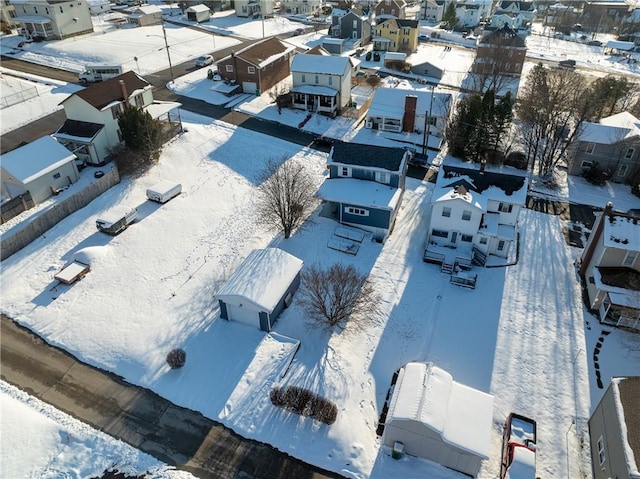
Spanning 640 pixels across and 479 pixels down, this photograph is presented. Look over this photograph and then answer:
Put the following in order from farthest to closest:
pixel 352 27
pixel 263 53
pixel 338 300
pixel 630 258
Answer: pixel 352 27 → pixel 263 53 → pixel 630 258 → pixel 338 300

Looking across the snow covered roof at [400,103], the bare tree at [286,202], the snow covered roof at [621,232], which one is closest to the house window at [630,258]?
the snow covered roof at [621,232]

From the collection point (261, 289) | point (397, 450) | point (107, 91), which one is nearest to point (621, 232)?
point (397, 450)

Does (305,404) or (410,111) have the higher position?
(410,111)

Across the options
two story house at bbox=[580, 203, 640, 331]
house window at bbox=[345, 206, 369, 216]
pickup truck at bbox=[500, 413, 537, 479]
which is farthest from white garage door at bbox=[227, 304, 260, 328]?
two story house at bbox=[580, 203, 640, 331]

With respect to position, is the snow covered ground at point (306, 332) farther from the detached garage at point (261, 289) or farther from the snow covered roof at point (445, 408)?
the snow covered roof at point (445, 408)

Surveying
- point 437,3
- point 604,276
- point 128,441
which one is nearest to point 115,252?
point 128,441

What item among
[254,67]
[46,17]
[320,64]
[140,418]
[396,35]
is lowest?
[140,418]

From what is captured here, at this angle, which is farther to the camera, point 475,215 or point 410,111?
point 410,111

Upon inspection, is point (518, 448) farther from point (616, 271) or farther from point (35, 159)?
point (35, 159)
